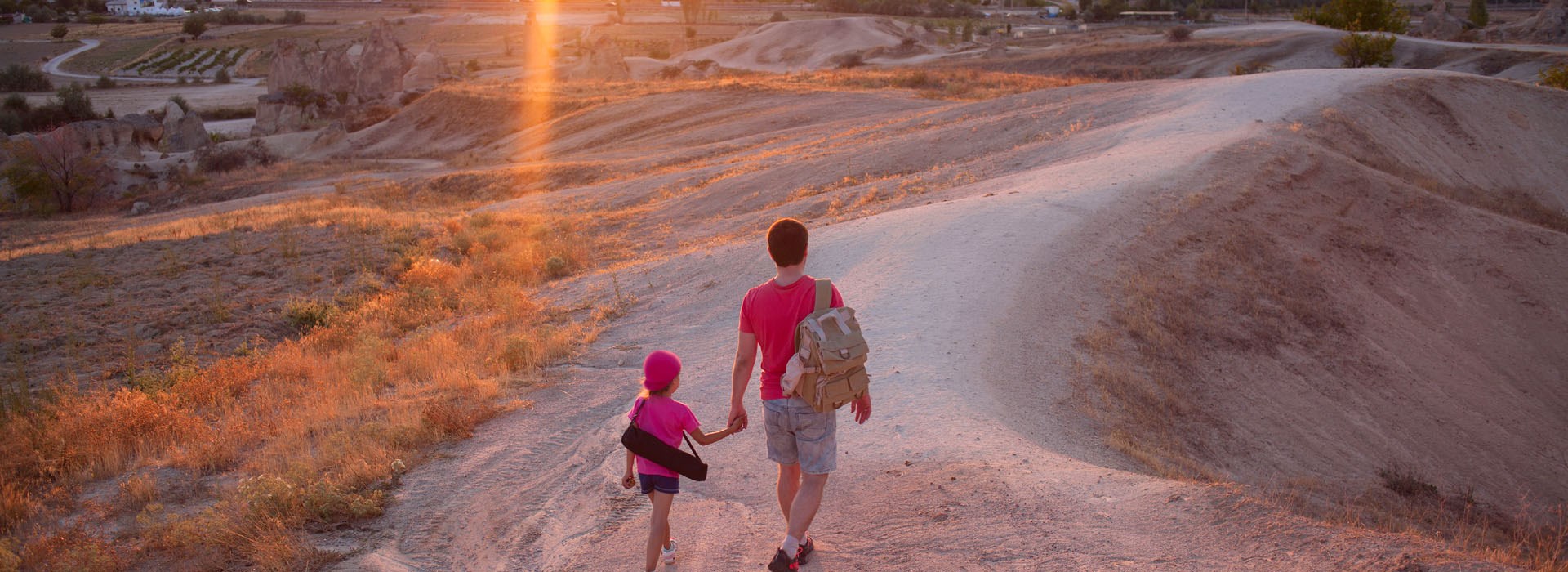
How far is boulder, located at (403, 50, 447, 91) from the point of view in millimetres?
51094

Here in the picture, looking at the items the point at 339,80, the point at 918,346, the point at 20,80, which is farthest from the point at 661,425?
the point at 20,80

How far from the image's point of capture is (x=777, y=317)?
14.4ft

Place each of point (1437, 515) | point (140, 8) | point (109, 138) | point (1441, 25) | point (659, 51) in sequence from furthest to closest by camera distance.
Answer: point (140, 8), point (659, 51), point (1441, 25), point (109, 138), point (1437, 515)

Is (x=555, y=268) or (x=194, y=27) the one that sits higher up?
(x=194, y=27)

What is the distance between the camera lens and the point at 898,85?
34000mm

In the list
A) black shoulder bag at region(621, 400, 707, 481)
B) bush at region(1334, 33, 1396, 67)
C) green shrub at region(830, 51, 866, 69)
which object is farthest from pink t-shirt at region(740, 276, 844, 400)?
green shrub at region(830, 51, 866, 69)

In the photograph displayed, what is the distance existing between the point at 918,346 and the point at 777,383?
3.61 meters

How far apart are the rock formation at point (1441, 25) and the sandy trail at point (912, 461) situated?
2232 inches

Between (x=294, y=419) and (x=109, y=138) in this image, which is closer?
(x=294, y=419)

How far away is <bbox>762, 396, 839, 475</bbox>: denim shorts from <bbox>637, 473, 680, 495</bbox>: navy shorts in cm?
58

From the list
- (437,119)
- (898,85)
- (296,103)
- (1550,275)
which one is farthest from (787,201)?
(296,103)

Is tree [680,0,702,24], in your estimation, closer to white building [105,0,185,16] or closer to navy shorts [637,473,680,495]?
white building [105,0,185,16]

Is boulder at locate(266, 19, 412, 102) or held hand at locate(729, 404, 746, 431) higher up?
boulder at locate(266, 19, 412, 102)

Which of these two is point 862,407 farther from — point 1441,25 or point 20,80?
point 20,80
